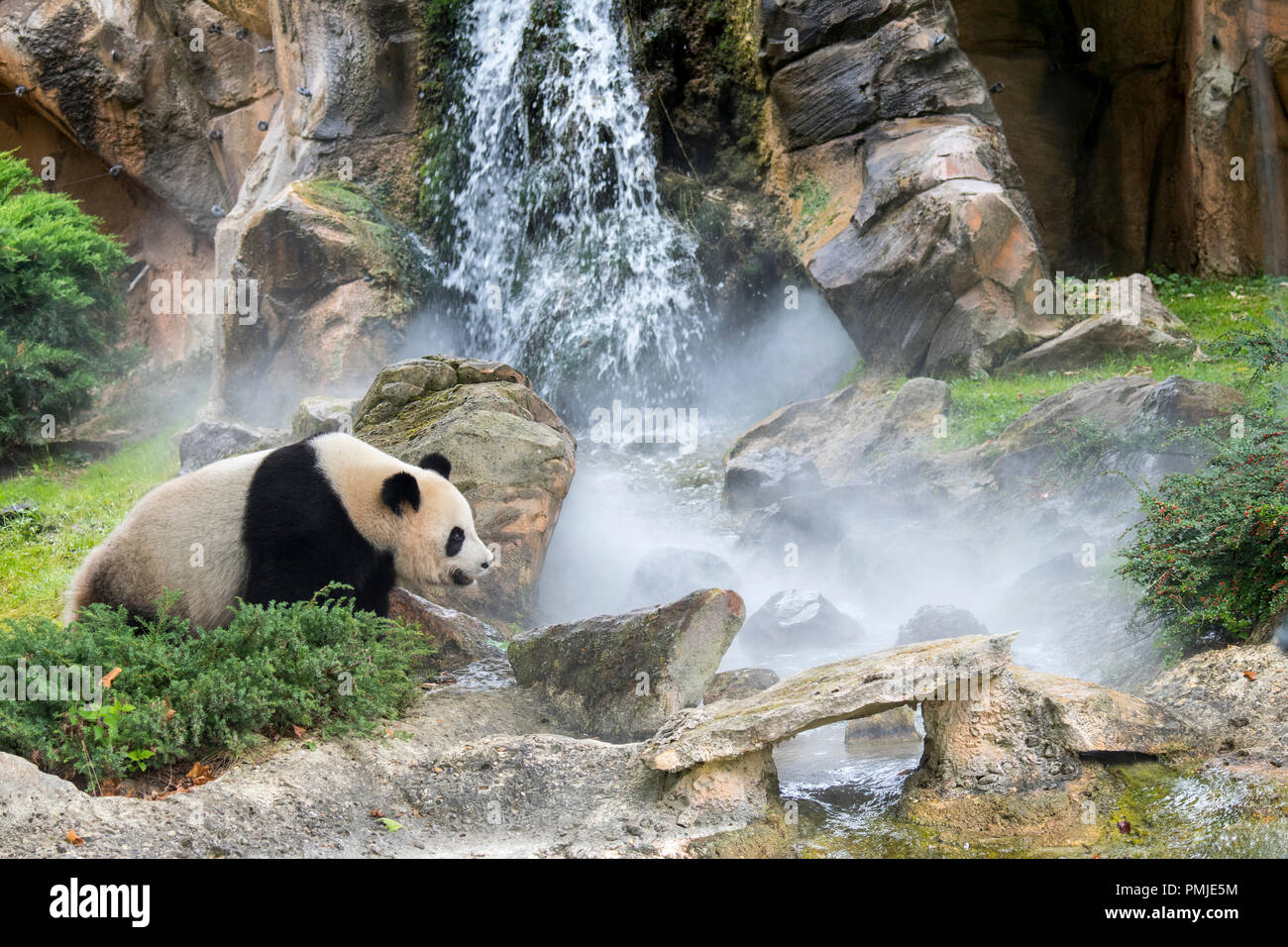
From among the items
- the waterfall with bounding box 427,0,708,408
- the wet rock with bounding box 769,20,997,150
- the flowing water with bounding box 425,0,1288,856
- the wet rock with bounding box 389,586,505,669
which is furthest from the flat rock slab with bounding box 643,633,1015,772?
the wet rock with bounding box 769,20,997,150

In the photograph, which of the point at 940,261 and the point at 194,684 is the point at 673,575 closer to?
the point at 194,684

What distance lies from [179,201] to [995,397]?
55.3 ft

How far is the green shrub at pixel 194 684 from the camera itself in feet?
15.2

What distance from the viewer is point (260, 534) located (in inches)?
230

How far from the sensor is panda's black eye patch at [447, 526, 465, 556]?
6.36 meters

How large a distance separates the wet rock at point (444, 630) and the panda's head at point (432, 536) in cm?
66

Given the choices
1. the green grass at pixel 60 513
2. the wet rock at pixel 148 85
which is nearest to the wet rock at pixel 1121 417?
the green grass at pixel 60 513

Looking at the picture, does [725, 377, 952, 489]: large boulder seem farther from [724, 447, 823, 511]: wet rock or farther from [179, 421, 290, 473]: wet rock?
[179, 421, 290, 473]: wet rock

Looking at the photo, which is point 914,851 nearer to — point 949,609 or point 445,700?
point 445,700

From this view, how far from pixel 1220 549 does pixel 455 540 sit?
14.7 ft

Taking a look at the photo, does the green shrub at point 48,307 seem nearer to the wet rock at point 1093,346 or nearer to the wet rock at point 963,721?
the wet rock at point 1093,346

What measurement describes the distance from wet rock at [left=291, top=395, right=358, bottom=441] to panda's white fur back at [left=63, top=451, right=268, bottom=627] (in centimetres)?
456

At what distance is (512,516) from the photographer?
8430mm

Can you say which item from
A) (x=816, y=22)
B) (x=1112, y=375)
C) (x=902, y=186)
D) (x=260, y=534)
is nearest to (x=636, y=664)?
(x=260, y=534)
